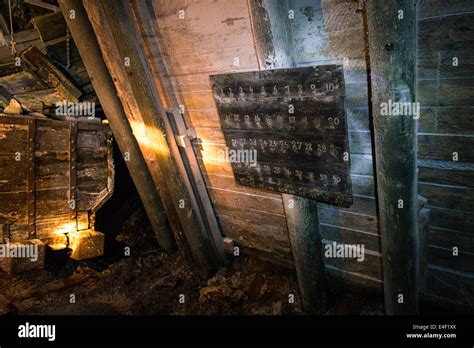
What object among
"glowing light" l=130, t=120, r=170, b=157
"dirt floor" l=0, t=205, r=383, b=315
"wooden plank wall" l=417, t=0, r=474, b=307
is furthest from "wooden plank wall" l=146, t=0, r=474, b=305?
"dirt floor" l=0, t=205, r=383, b=315

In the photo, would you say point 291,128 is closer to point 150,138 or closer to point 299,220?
point 299,220

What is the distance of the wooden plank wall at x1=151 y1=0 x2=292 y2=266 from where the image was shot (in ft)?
9.66

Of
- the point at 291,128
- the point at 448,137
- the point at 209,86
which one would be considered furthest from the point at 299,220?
the point at 209,86

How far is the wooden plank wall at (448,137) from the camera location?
214cm

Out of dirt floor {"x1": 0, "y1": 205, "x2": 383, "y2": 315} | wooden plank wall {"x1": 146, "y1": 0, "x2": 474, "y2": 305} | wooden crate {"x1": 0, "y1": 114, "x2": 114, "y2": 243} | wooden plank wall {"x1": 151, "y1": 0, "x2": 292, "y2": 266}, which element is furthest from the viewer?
wooden crate {"x1": 0, "y1": 114, "x2": 114, "y2": 243}

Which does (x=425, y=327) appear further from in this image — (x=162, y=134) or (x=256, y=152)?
(x=162, y=134)

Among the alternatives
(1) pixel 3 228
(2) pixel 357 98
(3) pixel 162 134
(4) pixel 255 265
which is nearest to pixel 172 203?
(3) pixel 162 134

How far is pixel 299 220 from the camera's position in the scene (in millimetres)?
3268

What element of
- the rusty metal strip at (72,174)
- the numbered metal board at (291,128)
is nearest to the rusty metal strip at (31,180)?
the rusty metal strip at (72,174)

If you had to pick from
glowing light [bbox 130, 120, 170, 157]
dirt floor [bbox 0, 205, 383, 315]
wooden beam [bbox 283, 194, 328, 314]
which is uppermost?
glowing light [bbox 130, 120, 170, 157]

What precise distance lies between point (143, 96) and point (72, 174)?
1907 mm

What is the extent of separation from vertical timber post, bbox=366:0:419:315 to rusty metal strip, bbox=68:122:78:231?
4154 mm

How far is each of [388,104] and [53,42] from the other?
17.1 ft

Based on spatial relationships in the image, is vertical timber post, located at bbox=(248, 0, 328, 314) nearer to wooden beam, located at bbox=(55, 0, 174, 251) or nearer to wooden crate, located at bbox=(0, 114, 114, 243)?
wooden beam, located at bbox=(55, 0, 174, 251)
